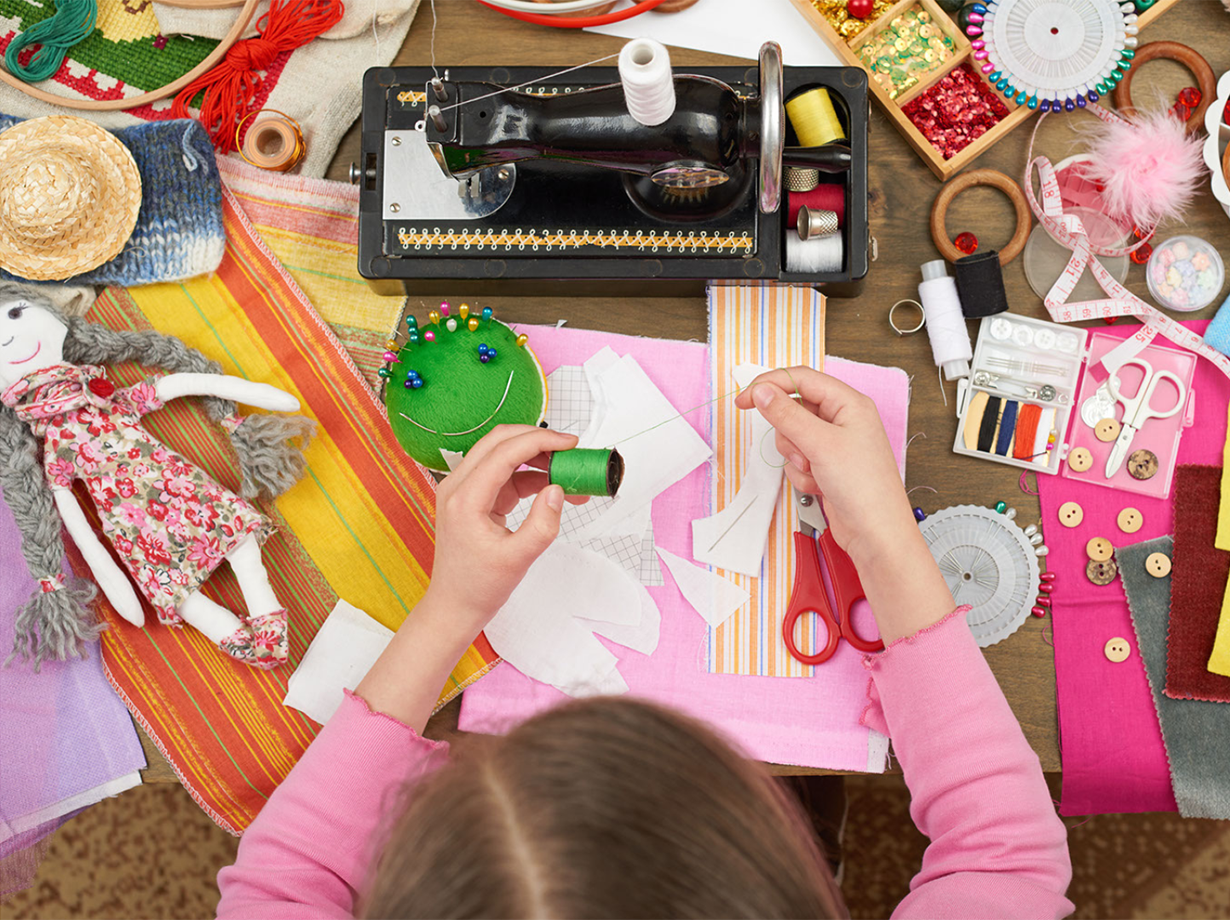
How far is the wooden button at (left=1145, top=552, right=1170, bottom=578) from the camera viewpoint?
1.08 m

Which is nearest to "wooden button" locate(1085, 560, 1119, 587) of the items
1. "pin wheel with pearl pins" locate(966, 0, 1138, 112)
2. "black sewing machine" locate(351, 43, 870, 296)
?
"black sewing machine" locate(351, 43, 870, 296)

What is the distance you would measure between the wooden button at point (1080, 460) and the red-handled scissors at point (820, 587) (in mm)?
303

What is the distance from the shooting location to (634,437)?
111 centimetres

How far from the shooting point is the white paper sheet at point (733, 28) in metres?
1.13

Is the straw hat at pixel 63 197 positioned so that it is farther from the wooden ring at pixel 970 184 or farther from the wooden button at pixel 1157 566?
the wooden button at pixel 1157 566

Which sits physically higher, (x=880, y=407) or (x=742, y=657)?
(x=880, y=407)

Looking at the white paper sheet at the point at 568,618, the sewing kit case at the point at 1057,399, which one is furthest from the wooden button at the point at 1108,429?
the white paper sheet at the point at 568,618

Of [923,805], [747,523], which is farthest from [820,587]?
[923,805]

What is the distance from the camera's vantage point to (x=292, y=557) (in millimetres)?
1118

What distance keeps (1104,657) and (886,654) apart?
12.0 inches

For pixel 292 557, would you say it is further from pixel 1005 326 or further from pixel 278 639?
pixel 1005 326

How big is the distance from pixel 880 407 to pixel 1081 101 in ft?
1.44

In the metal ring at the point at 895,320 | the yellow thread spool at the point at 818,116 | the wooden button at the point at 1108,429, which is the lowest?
the wooden button at the point at 1108,429

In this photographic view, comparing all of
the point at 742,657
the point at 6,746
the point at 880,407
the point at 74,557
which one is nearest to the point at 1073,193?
the point at 880,407
